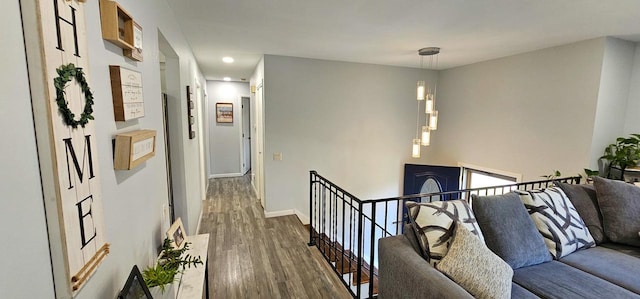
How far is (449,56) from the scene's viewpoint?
149 inches

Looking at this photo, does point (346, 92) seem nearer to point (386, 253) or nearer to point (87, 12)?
point (386, 253)

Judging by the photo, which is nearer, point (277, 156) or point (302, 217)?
point (277, 156)

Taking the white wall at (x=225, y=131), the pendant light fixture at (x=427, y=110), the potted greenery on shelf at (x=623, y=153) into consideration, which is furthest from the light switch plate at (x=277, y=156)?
the potted greenery on shelf at (x=623, y=153)

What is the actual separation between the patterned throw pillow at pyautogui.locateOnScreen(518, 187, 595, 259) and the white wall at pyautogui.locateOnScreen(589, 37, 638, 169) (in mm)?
1224

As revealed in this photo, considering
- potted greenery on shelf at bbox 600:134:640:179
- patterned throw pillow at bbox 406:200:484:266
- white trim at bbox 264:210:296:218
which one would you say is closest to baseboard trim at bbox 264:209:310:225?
white trim at bbox 264:210:296:218

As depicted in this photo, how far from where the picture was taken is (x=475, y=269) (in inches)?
57.4

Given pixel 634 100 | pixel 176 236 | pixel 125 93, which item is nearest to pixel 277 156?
pixel 176 236

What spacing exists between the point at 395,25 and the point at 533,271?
2.24 meters

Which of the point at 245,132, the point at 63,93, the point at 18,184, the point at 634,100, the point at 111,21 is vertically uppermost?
the point at 111,21

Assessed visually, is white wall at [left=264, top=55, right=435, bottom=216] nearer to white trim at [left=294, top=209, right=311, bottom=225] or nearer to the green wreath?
white trim at [left=294, top=209, right=311, bottom=225]

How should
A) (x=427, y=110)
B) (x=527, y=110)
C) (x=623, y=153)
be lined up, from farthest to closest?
(x=527, y=110) → (x=427, y=110) → (x=623, y=153)

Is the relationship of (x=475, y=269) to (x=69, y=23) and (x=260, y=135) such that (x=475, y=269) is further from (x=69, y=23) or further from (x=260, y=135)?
(x=260, y=135)

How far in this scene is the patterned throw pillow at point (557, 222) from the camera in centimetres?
200

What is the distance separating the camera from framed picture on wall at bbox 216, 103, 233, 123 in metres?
6.40
